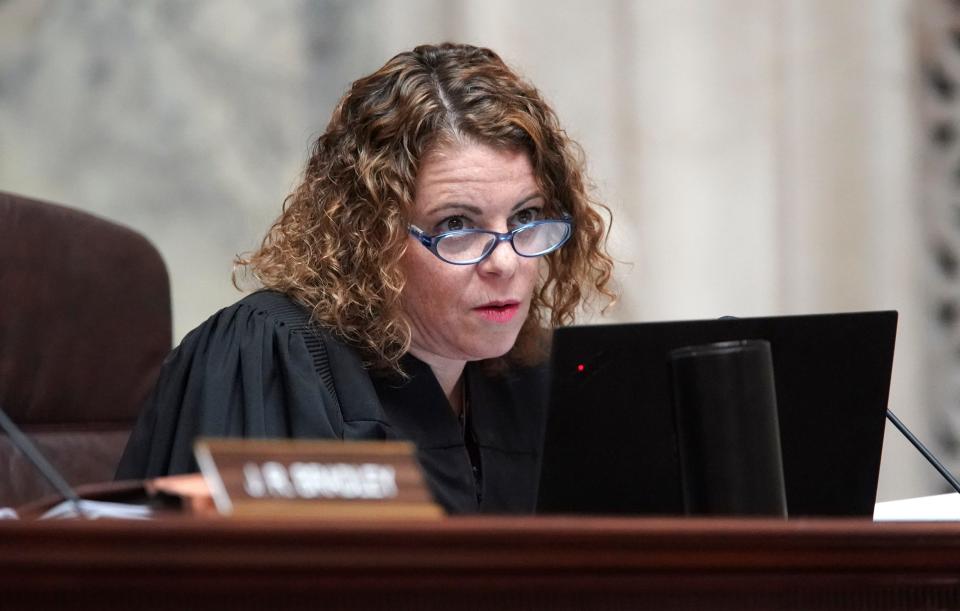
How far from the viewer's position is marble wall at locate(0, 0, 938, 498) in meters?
2.60

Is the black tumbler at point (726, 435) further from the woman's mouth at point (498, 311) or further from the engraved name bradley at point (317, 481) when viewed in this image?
the woman's mouth at point (498, 311)

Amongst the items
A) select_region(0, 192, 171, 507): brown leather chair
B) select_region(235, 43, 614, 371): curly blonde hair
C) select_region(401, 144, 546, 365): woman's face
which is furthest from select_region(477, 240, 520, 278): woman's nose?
select_region(0, 192, 171, 507): brown leather chair

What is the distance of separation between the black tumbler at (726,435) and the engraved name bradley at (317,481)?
1.12ft

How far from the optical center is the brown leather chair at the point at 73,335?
181 cm

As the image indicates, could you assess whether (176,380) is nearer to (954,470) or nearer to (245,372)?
(245,372)

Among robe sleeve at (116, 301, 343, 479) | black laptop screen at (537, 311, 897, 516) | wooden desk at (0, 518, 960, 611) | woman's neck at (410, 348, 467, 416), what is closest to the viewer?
wooden desk at (0, 518, 960, 611)

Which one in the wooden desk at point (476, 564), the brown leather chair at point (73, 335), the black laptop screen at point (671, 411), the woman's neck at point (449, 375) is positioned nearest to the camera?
the wooden desk at point (476, 564)

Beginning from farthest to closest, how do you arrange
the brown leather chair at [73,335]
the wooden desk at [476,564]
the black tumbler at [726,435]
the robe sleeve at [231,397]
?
the brown leather chair at [73,335]
the robe sleeve at [231,397]
the black tumbler at [726,435]
the wooden desk at [476,564]

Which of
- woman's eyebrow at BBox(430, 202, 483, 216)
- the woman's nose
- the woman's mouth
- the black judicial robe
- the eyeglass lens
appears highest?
woman's eyebrow at BBox(430, 202, 483, 216)

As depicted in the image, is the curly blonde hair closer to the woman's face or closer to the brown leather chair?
the woman's face

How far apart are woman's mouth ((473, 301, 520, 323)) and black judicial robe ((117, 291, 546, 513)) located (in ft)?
0.39

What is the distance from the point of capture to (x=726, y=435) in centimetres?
104

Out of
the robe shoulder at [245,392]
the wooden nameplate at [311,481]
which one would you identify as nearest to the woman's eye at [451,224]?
the robe shoulder at [245,392]

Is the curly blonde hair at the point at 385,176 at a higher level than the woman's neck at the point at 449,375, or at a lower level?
higher
